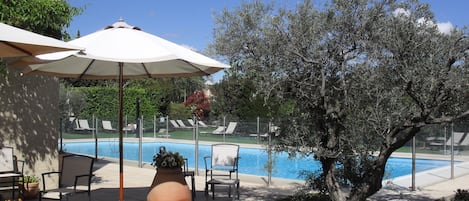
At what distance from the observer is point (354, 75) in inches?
245

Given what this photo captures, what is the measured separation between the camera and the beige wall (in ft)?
29.3

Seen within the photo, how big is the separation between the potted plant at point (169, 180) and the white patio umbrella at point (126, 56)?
1.62 ft

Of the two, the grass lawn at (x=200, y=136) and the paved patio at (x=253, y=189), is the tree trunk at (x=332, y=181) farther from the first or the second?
the grass lawn at (x=200, y=136)

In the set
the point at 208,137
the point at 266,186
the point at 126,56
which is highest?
the point at 126,56

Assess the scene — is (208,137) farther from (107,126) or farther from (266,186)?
(266,186)

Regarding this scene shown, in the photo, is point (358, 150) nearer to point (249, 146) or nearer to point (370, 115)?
point (370, 115)

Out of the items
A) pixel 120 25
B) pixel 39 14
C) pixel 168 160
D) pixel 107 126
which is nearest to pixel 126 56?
pixel 120 25

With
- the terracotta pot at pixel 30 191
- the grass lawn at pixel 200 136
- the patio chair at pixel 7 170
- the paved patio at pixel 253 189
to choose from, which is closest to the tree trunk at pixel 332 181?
the paved patio at pixel 253 189

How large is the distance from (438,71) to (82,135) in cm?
1389

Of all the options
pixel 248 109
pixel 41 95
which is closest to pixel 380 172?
pixel 41 95

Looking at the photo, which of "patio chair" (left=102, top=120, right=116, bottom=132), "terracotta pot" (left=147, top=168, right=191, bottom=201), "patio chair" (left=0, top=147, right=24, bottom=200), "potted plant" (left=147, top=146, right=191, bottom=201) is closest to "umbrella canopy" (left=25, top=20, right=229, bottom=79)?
"potted plant" (left=147, top=146, right=191, bottom=201)

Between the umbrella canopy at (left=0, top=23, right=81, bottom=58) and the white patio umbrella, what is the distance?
1.15 ft

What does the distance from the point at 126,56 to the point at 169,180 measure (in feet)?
6.14

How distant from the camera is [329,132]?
6547 mm
